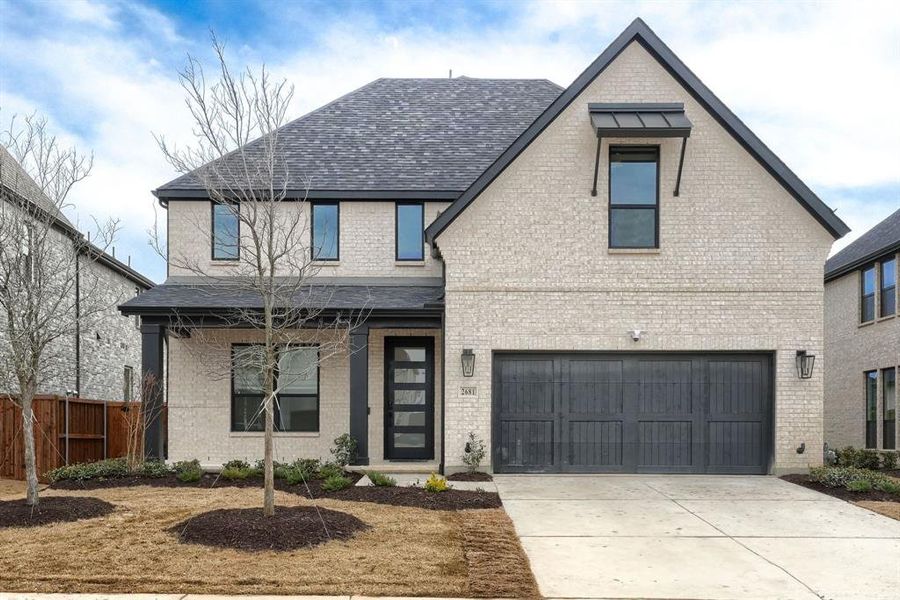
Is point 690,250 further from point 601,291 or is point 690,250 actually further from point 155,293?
point 155,293

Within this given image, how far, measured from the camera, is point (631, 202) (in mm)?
13773

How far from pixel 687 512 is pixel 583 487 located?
2.25 m

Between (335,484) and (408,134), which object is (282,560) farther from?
(408,134)

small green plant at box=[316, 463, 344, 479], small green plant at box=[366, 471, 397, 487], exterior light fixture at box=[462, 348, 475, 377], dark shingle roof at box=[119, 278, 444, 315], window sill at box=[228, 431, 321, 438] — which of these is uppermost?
dark shingle roof at box=[119, 278, 444, 315]

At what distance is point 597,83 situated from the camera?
13.6m

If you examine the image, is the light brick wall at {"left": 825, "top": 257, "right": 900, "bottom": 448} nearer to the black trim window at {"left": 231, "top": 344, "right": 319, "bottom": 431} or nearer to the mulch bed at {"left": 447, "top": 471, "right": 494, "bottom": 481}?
the mulch bed at {"left": 447, "top": 471, "right": 494, "bottom": 481}

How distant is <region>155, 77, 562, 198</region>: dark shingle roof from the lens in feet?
52.7

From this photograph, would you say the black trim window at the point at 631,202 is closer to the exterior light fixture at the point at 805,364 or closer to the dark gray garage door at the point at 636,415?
the dark gray garage door at the point at 636,415

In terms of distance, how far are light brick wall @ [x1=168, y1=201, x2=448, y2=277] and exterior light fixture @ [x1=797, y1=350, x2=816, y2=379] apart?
7.27m

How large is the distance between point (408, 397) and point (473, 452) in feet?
8.67

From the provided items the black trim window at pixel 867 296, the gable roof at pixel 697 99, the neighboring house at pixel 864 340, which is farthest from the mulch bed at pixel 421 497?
the black trim window at pixel 867 296

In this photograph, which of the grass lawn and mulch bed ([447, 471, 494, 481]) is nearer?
the grass lawn

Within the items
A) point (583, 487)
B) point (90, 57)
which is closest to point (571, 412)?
point (583, 487)

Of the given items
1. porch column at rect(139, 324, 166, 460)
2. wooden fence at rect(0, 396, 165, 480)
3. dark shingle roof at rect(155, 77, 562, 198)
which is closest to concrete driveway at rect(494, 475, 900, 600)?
porch column at rect(139, 324, 166, 460)
